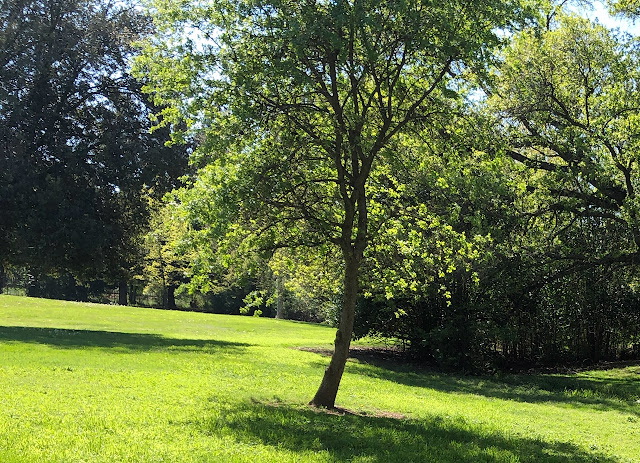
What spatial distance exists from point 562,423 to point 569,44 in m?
10.5

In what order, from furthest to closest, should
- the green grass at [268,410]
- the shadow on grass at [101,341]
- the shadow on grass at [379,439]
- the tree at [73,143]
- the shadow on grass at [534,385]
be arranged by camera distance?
the tree at [73,143] → the shadow on grass at [101,341] → the shadow on grass at [534,385] → the shadow on grass at [379,439] → the green grass at [268,410]

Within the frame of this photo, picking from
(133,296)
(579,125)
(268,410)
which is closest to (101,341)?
(268,410)

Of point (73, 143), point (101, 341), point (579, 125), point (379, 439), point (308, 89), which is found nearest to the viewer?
point (379, 439)

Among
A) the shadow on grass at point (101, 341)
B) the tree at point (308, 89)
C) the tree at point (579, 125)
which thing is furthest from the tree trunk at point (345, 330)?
the shadow on grass at point (101, 341)

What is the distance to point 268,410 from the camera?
10016 millimetres

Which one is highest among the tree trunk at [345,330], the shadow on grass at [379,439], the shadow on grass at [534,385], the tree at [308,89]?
the tree at [308,89]

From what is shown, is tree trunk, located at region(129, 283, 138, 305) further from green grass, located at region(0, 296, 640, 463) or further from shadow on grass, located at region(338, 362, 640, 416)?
shadow on grass, located at region(338, 362, 640, 416)

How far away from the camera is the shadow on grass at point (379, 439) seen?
25.2ft

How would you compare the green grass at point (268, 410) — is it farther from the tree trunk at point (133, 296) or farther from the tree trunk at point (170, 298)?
the tree trunk at point (133, 296)

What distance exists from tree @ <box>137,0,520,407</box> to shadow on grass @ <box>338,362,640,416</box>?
286 inches

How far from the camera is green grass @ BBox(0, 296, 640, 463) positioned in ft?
23.9

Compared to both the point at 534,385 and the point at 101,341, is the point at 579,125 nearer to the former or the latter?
the point at 534,385

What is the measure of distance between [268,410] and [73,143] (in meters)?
16.1

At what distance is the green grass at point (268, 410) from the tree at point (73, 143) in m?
3.37
